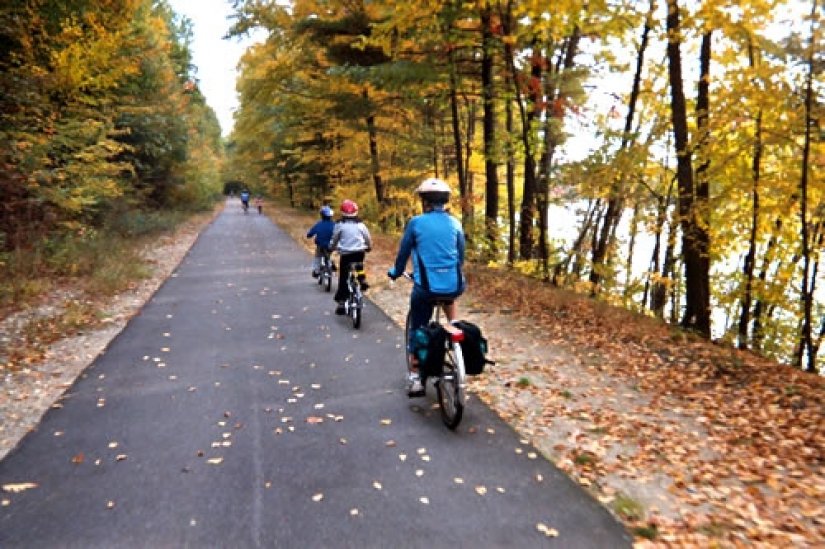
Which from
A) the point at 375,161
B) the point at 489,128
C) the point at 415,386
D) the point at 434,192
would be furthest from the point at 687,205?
the point at 375,161

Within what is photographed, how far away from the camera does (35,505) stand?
13.5 feet

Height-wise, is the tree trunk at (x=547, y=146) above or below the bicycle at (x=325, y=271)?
above

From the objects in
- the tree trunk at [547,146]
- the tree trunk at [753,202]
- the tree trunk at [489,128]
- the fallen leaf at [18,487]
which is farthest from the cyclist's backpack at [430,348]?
the tree trunk at [489,128]

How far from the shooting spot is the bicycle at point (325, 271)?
12570 millimetres

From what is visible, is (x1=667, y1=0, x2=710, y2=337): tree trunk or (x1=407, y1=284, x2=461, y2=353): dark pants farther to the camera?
(x1=667, y1=0, x2=710, y2=337): tree trunk

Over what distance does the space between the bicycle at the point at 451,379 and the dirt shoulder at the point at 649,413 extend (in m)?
0.69

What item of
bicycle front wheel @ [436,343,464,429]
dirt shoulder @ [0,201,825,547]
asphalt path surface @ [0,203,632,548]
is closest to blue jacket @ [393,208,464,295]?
bicycle front wheel @ [436,343,464,429]

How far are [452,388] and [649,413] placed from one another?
88.0 inches

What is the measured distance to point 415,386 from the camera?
6.07 meters

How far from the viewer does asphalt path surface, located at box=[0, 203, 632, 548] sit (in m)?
3.78

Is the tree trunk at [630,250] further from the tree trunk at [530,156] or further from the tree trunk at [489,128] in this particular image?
the tree trunk at [489,128]

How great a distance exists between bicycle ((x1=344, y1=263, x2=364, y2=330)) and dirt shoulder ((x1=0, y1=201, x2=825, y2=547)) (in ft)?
3.10

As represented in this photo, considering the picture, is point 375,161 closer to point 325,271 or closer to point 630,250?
point 630,250

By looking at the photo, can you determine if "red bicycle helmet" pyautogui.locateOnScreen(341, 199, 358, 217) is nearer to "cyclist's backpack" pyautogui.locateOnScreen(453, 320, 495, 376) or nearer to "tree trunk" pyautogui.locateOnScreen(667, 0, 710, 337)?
"cyclist's backpack" pyautogui.locateOnScreen(453, 320, 495, 376)
